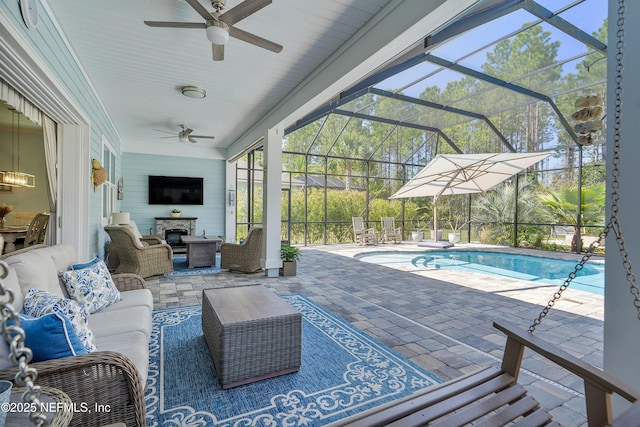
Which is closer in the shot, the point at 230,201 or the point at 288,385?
the point at 288,385

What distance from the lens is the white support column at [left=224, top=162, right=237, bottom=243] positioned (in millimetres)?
9297

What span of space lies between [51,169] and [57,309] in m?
2.49

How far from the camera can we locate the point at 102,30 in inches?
123

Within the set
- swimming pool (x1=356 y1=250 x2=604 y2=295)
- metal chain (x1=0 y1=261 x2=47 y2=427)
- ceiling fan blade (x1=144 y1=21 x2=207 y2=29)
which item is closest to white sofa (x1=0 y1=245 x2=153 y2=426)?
metal chain (x1=0 y1=261 x2=47 y2=427)

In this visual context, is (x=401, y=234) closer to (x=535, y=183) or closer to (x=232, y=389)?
(x=535, y=183)

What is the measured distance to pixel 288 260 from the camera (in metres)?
5.81

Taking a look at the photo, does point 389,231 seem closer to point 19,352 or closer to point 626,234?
point 626,234

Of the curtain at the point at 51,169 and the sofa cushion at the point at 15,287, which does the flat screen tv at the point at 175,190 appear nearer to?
the curtain at the point at 51,169

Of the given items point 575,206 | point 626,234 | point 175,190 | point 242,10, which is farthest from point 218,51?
point 575,206

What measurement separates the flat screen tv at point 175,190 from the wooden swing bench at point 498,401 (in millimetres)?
8505

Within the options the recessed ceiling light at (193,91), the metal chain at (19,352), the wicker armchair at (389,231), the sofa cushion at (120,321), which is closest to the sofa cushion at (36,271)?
the sofa cushion at (120,321)

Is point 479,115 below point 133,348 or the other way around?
the other way around

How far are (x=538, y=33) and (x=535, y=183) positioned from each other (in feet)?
21.2

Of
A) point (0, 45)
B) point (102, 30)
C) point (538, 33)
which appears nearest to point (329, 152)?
point (538, 33)
